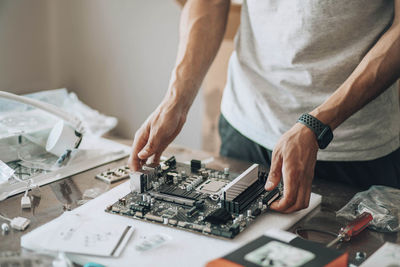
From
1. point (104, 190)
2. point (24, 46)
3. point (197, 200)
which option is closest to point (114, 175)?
point (104, 190)

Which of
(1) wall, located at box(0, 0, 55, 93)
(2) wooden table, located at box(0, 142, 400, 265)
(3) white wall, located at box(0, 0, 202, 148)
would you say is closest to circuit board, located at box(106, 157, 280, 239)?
(2) wooden table, located at box(0, 142, 400, 265)

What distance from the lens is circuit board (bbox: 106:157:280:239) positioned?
0.99 meters

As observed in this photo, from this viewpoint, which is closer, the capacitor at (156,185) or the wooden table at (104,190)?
the wooden table at (104,190)

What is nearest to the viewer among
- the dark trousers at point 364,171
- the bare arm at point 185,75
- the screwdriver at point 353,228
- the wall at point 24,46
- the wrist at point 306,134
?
the screwdriver at point 353,228

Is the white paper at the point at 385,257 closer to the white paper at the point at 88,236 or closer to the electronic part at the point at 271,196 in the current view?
the electronic part at the point at 271,196

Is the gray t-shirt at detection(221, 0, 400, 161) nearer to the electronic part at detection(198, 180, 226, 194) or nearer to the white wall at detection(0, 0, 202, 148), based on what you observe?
the electronic part at detection(198, 180, 226, 194)

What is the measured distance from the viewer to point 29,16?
2.99 metres

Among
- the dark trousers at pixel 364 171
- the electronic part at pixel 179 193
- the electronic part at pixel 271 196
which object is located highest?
the electronic part at pixel 179 193

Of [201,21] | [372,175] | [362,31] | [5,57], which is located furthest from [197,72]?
[5,57]

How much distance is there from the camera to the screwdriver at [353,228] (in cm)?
98

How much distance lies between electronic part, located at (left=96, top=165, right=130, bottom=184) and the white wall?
1.67m

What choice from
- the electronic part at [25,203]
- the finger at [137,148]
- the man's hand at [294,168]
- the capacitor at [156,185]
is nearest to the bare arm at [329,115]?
the man's hand at [294,168]

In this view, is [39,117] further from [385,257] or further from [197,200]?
[385,257]

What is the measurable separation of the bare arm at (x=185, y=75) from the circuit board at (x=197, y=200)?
99mm
